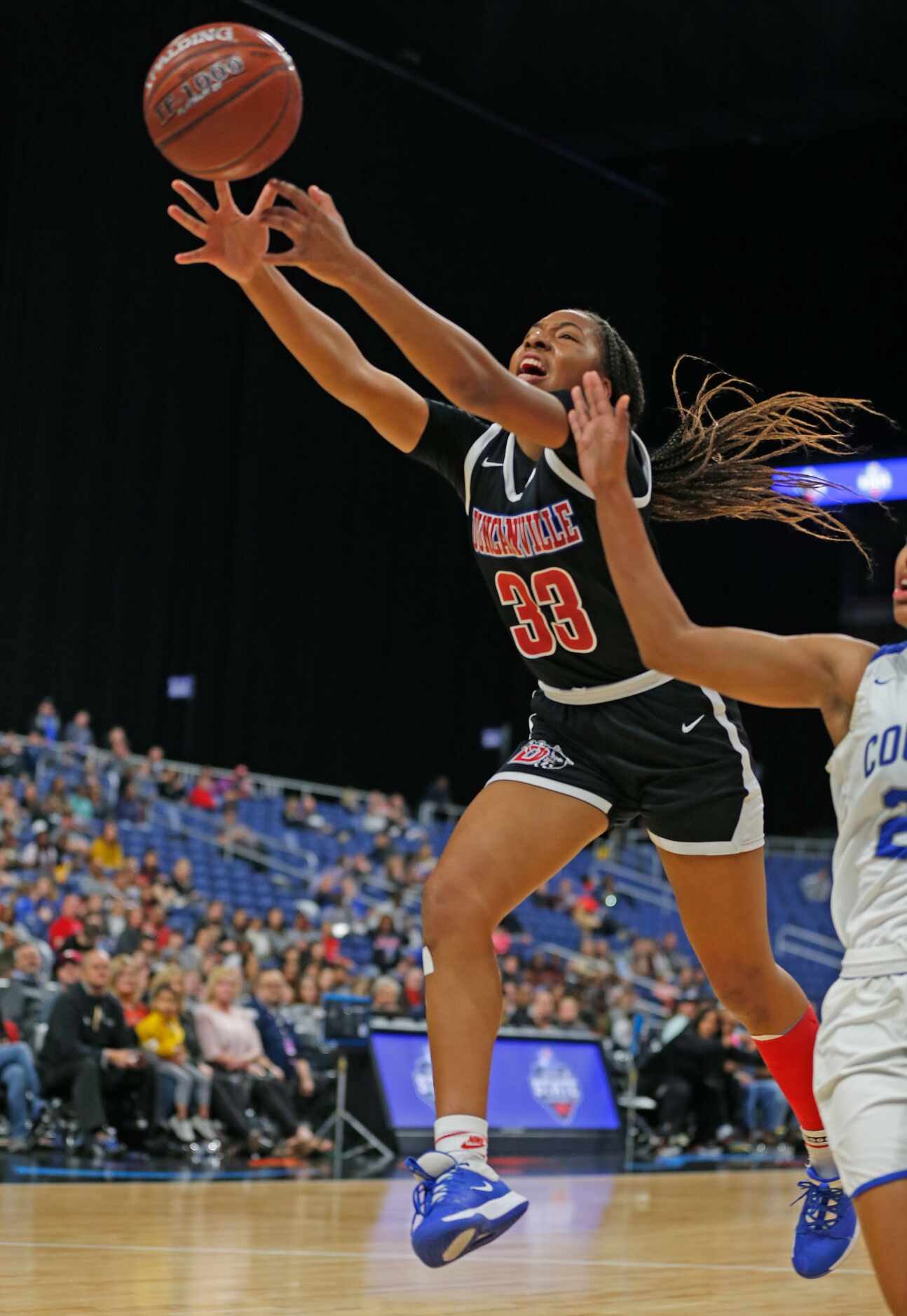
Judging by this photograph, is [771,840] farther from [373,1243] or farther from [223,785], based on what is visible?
[373,1243]

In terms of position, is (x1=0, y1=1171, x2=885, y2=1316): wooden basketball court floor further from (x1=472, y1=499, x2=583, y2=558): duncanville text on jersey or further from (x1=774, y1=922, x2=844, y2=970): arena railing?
(x1=774, y1=922, x2=844, y2=970): arena railing

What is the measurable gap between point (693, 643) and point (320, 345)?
171cm

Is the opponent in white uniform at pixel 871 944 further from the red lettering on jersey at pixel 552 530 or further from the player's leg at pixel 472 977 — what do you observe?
the red lettering on jersey at pixel 552 530

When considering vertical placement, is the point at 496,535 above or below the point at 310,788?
above

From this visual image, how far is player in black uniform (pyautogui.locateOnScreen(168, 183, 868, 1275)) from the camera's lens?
3.96m

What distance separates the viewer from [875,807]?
310 centimetres

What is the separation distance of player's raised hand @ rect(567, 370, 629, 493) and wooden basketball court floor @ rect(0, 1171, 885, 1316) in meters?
2.51

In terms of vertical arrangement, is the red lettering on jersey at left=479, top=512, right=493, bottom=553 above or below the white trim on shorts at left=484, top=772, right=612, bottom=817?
above

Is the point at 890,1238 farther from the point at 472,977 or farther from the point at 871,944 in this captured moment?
the point at 472,977

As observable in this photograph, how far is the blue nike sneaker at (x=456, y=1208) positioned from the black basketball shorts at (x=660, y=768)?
0.96m

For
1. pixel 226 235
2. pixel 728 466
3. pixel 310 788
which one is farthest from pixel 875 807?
pixel 310 788

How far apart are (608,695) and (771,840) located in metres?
24.3

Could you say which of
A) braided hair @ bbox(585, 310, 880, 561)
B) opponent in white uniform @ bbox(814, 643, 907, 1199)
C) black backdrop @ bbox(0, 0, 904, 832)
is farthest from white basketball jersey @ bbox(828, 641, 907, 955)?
black backdrop @ bbox(0, 0, 904, 832)

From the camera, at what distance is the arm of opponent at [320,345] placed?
397 centimetres
